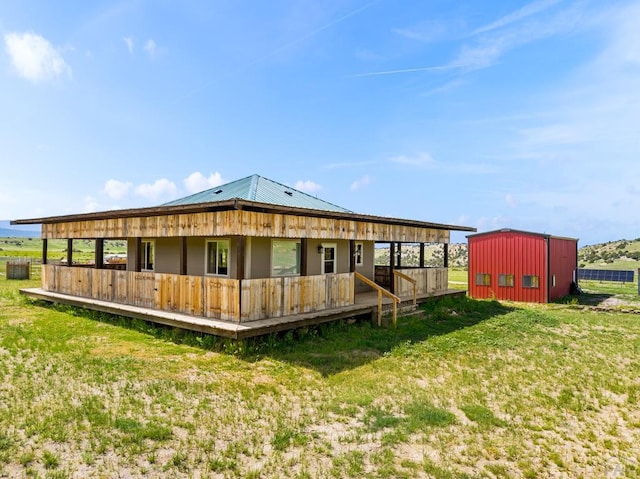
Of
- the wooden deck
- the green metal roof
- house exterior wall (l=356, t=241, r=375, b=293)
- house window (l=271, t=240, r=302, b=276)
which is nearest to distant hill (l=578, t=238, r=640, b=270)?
house exterior wall (l=356, t=241, r=375, b=293)

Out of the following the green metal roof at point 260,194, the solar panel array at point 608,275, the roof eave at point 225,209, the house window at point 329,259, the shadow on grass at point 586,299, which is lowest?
the shadow on grass at point 586,299

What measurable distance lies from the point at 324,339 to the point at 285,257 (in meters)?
3.55

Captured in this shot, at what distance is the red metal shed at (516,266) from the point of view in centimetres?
1902

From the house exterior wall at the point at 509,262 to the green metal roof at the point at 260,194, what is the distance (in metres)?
9.15

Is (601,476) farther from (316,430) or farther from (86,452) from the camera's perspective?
(86,452)

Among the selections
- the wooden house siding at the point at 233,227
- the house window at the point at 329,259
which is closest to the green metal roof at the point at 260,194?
the house window at the point at 329,259

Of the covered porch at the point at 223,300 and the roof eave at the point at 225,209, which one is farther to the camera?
the covered porch at the point at 223,300

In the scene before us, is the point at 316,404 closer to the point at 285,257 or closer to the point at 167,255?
the point at 285,257

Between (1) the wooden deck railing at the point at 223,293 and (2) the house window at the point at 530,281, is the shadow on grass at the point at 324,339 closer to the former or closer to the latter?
A: (1) the wooden deck railing at the point at 223,293

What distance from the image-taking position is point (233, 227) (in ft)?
29.2

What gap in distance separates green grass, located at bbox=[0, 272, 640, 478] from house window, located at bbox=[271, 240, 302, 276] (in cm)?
283

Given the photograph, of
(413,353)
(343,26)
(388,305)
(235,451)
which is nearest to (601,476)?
(235,451)

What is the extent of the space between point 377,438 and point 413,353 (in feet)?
13.8

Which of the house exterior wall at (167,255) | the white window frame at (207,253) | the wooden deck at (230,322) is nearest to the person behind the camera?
the wooden deck at (230,322)
